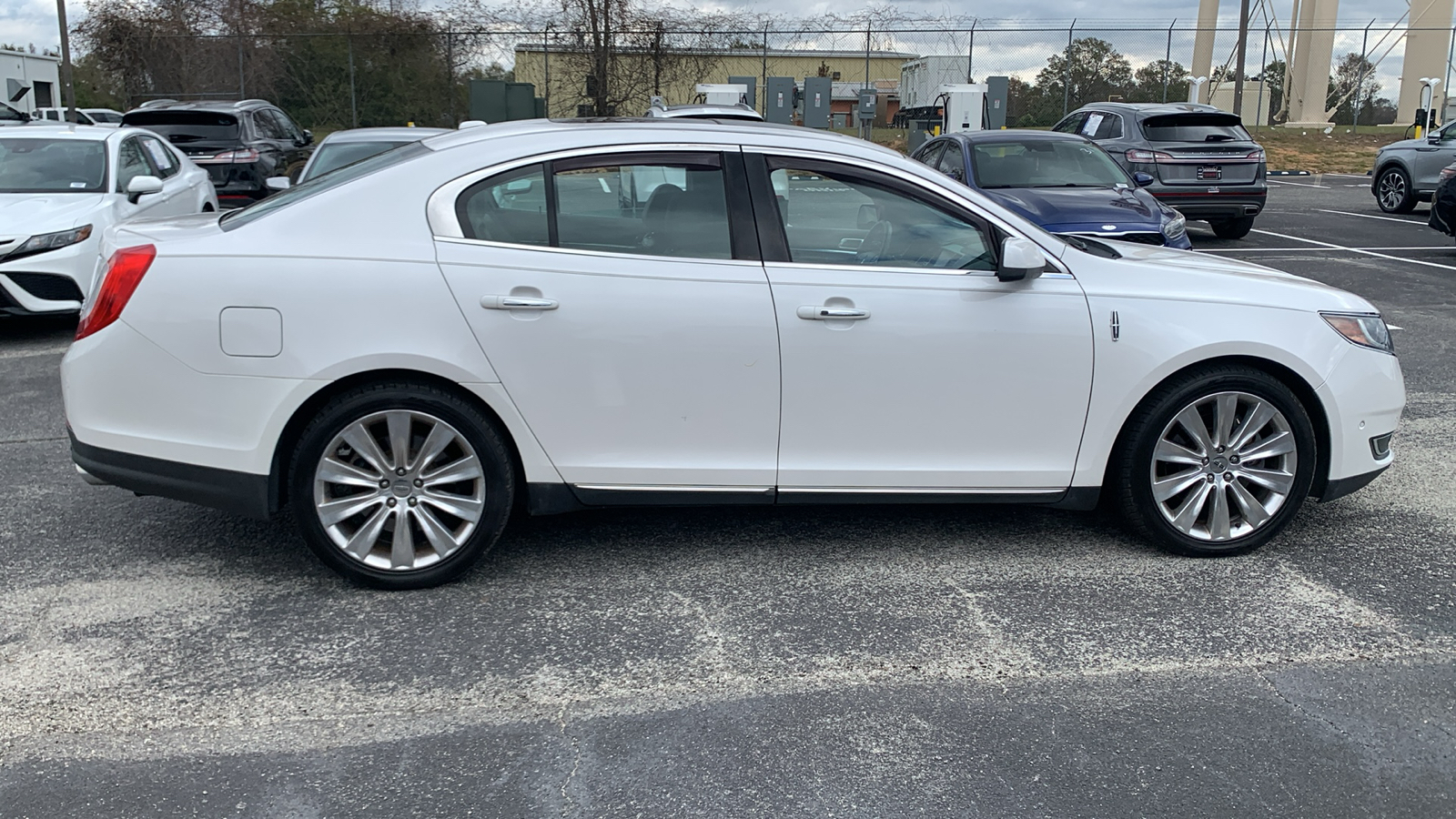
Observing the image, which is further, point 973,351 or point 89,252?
point 89,252

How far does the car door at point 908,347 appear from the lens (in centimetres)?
430

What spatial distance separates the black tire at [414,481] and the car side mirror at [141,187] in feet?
20.2

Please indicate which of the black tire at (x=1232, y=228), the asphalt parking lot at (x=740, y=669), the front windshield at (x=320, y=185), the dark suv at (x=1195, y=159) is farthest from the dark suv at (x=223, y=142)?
the black tire at (x=1232, y=228)

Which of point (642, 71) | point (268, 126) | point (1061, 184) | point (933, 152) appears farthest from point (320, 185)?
point (642, 71)

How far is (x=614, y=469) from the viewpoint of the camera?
4320 millimetres

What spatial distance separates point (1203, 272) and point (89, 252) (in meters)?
7.53

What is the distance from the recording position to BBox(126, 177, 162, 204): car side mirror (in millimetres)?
9195

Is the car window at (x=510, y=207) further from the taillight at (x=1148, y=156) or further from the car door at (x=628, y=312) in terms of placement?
the taillight at (x=1148, y=156)

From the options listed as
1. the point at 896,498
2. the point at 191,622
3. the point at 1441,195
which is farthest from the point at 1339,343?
the point at 1441,195

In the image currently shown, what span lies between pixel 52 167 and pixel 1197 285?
879 cm

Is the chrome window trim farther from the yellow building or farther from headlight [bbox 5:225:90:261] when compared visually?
the yellow building

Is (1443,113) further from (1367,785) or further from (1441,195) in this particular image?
(1367,785)

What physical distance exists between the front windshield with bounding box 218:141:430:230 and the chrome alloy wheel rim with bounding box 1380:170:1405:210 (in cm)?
1785

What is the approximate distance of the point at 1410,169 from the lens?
58.9 ft
